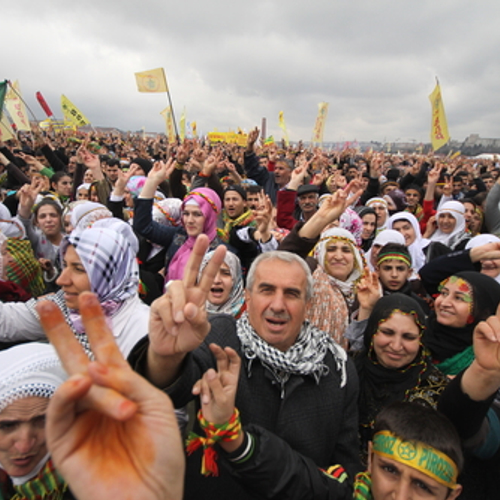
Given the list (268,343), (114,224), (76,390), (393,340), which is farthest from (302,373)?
(114,224)

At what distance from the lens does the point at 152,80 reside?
31.5 ft

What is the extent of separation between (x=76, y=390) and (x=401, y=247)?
9.89 ft

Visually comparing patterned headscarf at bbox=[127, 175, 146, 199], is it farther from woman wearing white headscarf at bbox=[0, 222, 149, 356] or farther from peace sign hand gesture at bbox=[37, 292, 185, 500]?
peace sign hand gesture at bbox=[37, 292, 185, 500]

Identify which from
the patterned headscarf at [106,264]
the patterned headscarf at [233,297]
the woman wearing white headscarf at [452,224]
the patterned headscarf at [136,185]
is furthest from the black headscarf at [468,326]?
the patterned headscarf at [136,185]

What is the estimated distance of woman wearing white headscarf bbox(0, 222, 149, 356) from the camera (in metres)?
1.76

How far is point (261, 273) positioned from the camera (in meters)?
1.58

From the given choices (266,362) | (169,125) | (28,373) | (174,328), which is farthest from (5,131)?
(266,362)

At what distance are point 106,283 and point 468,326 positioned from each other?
2326mm

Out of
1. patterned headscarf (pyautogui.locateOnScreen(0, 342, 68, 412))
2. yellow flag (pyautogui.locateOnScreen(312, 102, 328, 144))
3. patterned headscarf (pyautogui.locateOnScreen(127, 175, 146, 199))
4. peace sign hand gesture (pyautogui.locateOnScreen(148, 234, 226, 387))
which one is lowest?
patterned headscarf (pyautogui.locateOnScreen(0, 342, 68, 412))

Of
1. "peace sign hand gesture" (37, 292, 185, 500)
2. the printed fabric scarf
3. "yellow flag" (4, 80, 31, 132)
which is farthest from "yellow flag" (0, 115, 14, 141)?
"peace sign hand gesture" (37, 292, 185, 500)

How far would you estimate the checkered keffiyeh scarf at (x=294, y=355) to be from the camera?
52.7 inches

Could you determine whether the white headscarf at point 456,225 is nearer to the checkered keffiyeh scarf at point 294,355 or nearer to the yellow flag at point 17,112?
the checkered keffiyeh scarf at point 294,355

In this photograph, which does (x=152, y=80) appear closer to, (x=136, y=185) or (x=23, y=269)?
(x=136, y=185)

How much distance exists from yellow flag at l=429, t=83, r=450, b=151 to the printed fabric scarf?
9.95 metres
